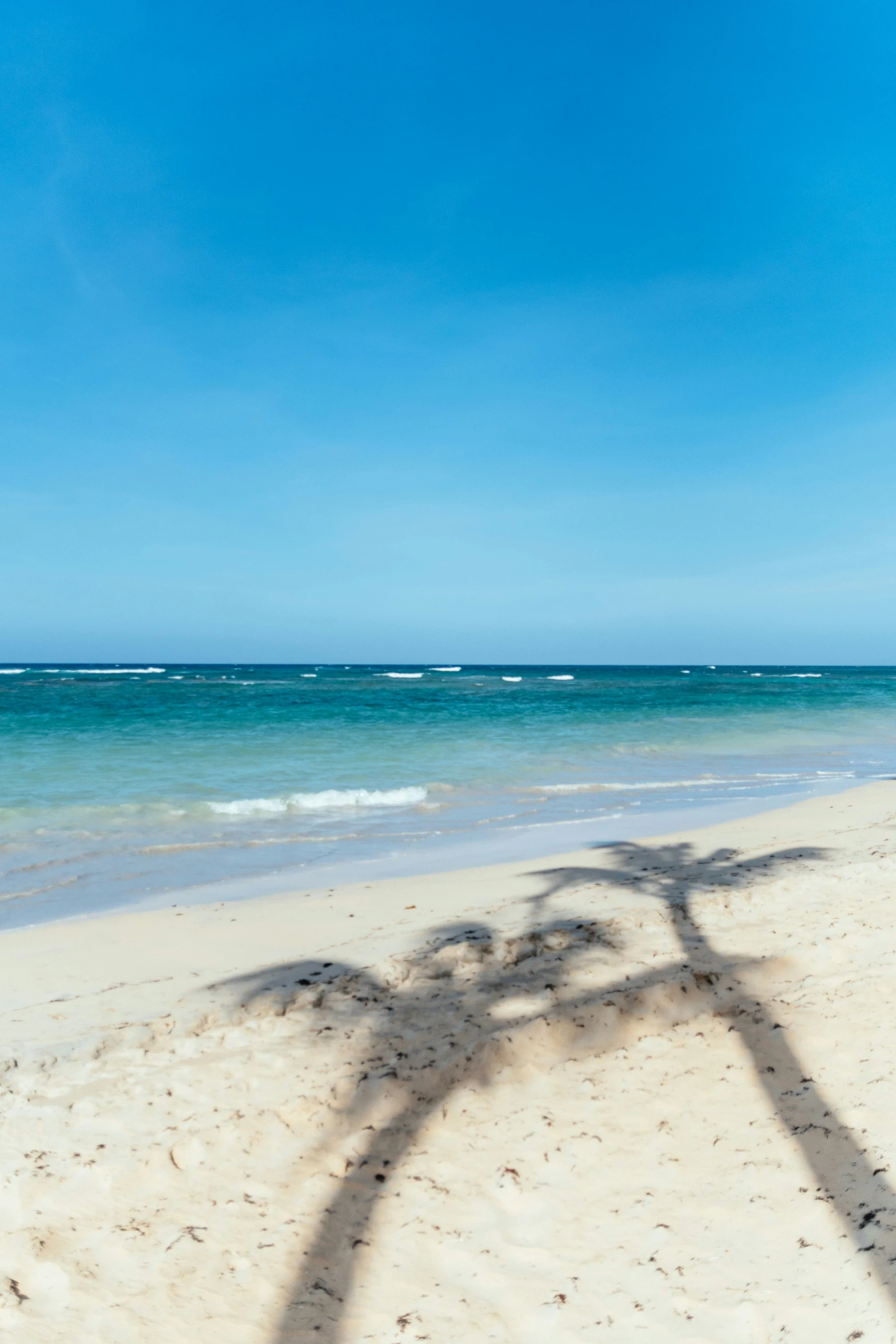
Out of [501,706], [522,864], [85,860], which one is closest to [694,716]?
[501,706]

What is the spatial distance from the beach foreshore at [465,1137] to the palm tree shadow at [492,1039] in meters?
0.01

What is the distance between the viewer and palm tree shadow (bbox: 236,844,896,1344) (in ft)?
8.52

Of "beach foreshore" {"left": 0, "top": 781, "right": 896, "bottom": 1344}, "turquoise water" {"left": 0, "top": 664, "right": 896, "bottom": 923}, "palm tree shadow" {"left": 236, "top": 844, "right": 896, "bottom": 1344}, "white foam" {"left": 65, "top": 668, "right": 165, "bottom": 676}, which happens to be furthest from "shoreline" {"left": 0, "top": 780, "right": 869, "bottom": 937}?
"white foam" {"left": 65, "top": 668, "right": 165, "bottom": 676}

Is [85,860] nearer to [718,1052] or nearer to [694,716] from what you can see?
[718,1052]

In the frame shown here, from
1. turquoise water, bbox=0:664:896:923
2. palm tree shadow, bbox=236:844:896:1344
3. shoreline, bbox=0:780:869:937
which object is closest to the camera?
palm tree shadow, bbox=236:844:896:1344

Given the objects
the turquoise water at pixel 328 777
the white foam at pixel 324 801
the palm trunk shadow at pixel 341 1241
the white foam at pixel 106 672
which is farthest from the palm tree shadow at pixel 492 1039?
the white foam at pixel 106 672

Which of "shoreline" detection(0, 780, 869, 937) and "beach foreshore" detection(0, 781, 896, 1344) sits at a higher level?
"beach foreshore" detection(0, 781, 896, 1344)

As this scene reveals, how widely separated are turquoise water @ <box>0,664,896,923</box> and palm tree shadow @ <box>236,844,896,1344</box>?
3.75 meters

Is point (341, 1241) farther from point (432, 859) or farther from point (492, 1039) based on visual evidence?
point (432, 859)

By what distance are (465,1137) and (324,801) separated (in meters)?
9.13

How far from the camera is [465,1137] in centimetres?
319

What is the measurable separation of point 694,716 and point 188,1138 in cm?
2932

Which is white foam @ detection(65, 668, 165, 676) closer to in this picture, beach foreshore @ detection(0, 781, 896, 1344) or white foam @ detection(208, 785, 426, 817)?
white foam @ detection(208, 785, 426, 817)

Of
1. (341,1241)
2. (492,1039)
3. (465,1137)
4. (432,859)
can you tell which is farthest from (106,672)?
(341,1241)
